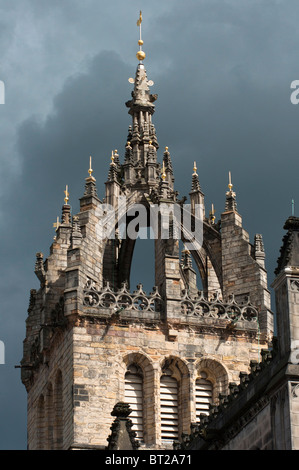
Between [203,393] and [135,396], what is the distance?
2.64m

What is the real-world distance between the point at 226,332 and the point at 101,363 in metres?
5.09

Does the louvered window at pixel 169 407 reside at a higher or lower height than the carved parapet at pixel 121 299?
lower

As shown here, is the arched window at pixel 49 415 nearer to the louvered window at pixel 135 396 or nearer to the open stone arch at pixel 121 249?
the louvered window at pixel 135 396

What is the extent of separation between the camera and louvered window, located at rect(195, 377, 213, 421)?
56406 mm

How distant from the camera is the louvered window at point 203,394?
185 feet

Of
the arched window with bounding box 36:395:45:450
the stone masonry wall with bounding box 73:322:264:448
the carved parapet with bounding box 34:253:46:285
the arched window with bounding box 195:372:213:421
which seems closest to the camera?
the stone masonry wall with bounding box 73:322:264:448

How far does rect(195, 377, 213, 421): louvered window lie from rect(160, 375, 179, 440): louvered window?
816 millimetres

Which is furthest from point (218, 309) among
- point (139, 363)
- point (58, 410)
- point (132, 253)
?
point (58, 410)

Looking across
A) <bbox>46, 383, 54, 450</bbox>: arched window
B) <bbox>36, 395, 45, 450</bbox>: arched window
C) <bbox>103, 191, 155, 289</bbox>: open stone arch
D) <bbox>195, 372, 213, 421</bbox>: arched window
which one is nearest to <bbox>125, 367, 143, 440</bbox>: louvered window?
<bbox>195, 372, 213, 421</bbox>: arched window

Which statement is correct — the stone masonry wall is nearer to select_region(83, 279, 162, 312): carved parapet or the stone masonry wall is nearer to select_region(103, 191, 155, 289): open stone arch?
select_region(83, 279, 162, 312): carved parapet

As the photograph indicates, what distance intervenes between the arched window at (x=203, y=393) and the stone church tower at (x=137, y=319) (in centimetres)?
4

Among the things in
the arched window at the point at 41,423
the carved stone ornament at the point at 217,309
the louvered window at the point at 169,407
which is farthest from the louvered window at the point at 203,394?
the arched window at the point at 41,423

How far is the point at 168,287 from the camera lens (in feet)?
187
